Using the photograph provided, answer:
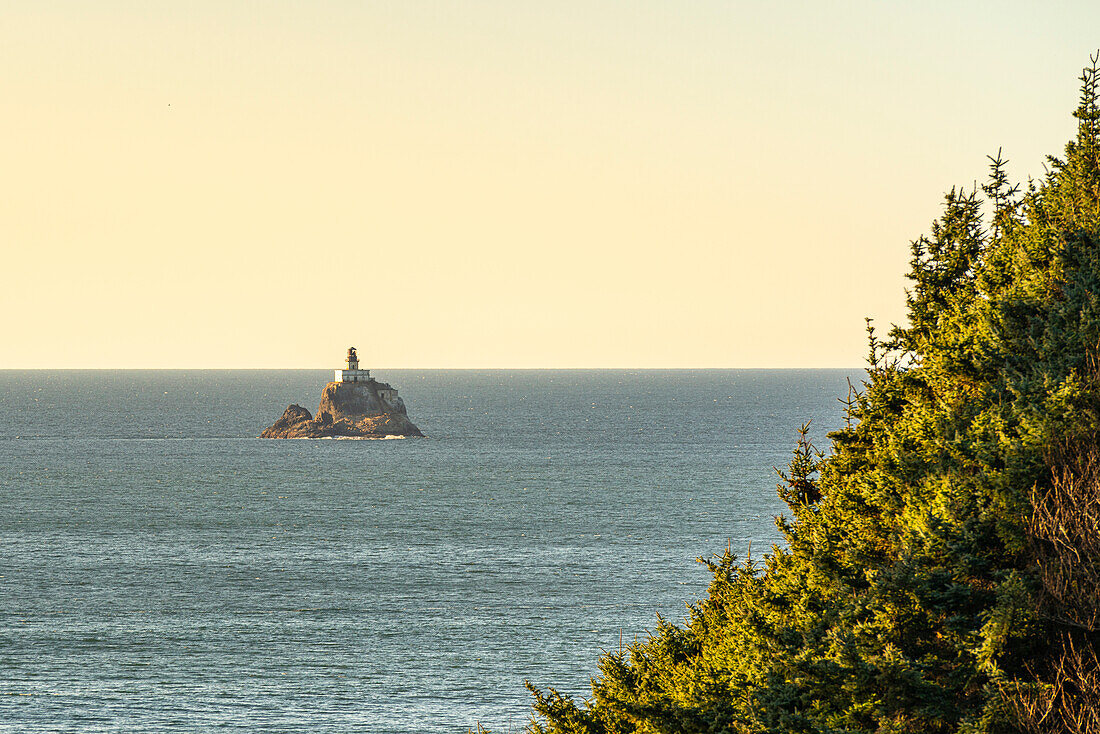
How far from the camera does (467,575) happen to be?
8256 centimetres

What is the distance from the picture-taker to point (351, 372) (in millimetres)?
195500

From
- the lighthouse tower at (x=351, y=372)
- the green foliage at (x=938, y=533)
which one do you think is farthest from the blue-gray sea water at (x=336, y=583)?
the lighthouse tower at (x=351, y=372)

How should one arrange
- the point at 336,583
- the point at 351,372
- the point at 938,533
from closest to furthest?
the point at 938,533 < the point at 336,583 < the point at 351,372

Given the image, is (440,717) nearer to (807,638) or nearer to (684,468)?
(807,638)

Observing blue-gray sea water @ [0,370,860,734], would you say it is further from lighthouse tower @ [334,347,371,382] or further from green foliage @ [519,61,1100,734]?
lighthouse tower @ [334,347,371,382]

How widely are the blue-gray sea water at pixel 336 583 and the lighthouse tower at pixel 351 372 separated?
131 ft

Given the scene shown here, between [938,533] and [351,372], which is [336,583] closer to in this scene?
[938,533]

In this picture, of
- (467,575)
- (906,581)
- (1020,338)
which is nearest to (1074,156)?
(1020,338)

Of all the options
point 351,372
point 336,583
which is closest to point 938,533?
point 336,583

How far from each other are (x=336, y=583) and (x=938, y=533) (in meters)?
68.5

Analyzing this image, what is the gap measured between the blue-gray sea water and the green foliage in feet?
84.5

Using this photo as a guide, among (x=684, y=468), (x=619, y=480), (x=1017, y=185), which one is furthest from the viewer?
(x=684, y=468)

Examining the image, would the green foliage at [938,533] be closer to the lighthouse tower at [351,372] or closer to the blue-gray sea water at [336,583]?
the blue-gray sea water at [336,583]

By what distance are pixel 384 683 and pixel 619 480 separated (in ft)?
286
